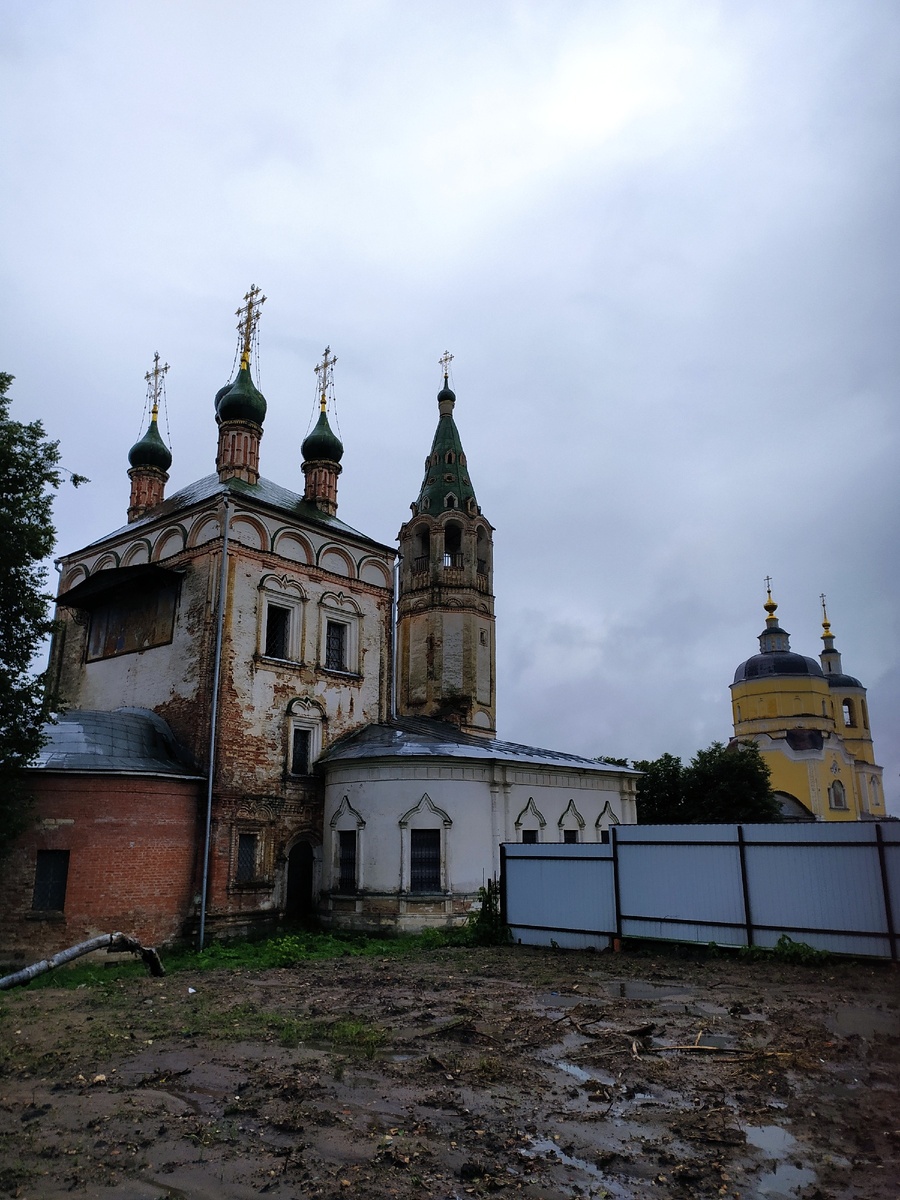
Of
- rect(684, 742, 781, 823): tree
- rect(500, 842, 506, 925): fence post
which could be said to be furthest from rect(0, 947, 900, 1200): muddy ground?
rect(684, 742, 781, 823): tree

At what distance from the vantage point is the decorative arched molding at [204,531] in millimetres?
19439

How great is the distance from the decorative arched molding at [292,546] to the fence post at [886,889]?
14086 mm

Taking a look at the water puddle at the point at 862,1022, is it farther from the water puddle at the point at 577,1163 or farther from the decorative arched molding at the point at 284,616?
the decorative arched molding at the point at 284,616

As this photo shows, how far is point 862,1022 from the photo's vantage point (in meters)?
8.74

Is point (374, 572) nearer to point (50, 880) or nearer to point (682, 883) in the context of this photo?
point (50, 880)

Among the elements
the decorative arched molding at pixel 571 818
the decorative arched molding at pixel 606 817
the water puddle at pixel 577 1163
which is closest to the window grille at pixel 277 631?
the decorative arched molding at pixel 571 818

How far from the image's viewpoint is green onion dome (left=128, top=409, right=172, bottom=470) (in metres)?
26.2

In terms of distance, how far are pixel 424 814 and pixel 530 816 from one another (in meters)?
3.61

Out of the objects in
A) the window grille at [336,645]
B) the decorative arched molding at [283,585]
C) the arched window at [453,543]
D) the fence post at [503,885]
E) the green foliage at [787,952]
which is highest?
the arched window at [453,543]

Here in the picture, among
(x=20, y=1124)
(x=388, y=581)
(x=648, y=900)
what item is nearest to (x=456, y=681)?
(x=388, y=581)

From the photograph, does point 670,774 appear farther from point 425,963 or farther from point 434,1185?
point 434,1185

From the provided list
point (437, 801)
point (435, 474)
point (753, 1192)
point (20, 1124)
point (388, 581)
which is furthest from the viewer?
point (435, 474)

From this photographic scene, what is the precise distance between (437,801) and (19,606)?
9.75 metres

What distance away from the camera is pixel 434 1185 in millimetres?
5031
